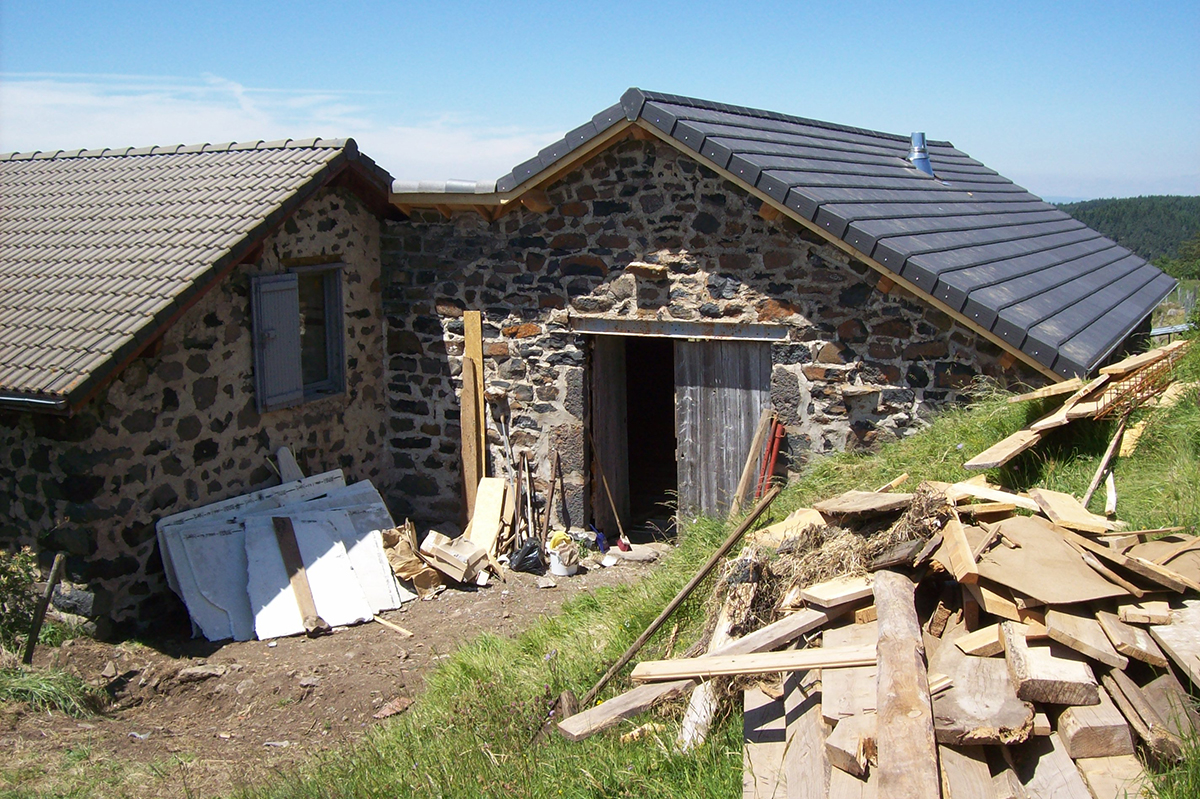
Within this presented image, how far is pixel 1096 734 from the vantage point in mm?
3312

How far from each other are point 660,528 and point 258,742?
197 inches

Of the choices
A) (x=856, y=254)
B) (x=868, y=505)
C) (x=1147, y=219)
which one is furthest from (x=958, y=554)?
(x=1147, y=219)

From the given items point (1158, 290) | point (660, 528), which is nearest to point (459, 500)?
point (660, 528)

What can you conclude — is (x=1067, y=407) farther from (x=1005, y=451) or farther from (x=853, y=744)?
(x=853, y=744)

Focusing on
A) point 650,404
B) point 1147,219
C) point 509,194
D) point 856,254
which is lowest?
point 650,404

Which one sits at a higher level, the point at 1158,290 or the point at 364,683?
the point at 1158,290

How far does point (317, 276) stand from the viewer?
360 inches

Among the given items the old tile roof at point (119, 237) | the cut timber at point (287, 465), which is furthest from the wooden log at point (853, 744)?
the cut timber at point (287, 465)

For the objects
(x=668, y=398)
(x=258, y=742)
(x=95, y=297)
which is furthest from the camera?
(x=668, y=398)

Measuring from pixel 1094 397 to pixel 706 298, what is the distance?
320 cm

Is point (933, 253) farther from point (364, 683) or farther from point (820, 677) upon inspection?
point (364, 683)

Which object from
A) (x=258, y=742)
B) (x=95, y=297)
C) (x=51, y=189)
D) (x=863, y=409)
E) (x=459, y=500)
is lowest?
(x=258, y=742)

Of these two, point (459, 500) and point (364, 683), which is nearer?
point (364, 683)

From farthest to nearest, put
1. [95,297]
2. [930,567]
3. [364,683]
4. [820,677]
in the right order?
[95,297] < [364,683] < [930,567] < [820,677]
